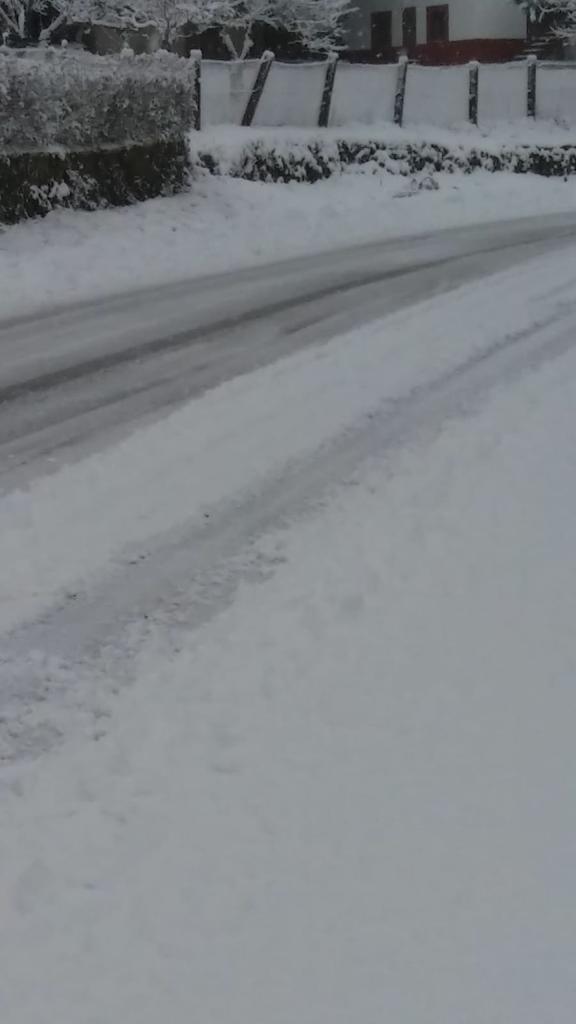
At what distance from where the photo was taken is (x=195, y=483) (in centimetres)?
575

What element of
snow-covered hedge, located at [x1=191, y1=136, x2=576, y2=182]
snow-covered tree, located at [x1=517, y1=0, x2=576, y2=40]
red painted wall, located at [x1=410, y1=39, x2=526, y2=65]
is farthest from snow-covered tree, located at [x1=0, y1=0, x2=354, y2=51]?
snow-covered hedge, located at [x1=191, y1=136, x2=576, y2=182]

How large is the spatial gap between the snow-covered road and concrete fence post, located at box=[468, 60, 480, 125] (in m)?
19.3

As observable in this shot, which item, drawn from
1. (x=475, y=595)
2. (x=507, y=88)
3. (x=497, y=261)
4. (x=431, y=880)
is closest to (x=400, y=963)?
(x=431, y=880)

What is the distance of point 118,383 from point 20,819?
4679 millimetres

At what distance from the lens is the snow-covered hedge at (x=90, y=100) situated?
12992 mm

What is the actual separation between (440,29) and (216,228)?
35.1 m

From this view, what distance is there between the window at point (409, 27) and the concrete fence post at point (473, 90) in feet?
75.0

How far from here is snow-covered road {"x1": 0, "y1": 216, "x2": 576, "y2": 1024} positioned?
Result: 2660mm

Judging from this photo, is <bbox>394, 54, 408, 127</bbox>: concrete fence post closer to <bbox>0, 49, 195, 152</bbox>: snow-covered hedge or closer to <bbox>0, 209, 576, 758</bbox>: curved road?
<bbox>0, 49, 195, 152</bbox>: snow-covered hedge

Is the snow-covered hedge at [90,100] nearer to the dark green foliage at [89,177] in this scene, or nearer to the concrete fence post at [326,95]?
the dark green foliage at [89,177]

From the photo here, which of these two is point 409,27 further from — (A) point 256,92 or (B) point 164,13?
(A) point 256,92

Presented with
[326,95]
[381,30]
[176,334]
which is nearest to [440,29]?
[381,30]

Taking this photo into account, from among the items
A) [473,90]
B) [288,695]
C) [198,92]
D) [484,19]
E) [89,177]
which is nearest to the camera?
[288,695]

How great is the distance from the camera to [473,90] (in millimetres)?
25125
